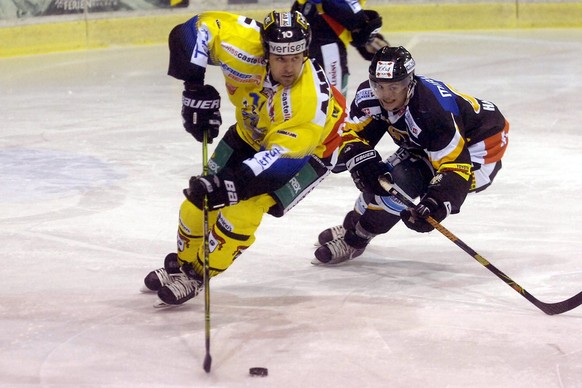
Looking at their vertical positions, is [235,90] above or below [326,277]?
above

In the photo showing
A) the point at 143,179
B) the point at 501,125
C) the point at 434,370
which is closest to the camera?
the point at 434,370

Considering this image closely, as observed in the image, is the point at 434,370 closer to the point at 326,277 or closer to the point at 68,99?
the point at 326,277

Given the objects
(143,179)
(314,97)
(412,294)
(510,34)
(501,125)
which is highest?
(314,97)

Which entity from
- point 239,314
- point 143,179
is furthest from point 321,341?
point 143,179

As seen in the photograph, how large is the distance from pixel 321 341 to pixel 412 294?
647 mm

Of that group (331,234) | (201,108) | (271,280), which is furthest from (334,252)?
(201,108)

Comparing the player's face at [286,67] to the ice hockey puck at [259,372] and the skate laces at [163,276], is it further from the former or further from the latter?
the ice hockey puck at [259,372]

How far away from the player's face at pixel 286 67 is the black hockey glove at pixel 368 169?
669mm

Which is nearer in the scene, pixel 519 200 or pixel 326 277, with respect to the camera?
pixel 326 277

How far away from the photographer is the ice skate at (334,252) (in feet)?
14.6

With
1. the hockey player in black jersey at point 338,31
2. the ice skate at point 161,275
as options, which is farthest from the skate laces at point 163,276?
the hockey player in black jersey at point 338,31

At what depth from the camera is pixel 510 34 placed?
36.1 ft

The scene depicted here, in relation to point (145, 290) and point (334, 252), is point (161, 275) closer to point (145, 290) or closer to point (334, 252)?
point (145, 290)

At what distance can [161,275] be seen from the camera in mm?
3965
